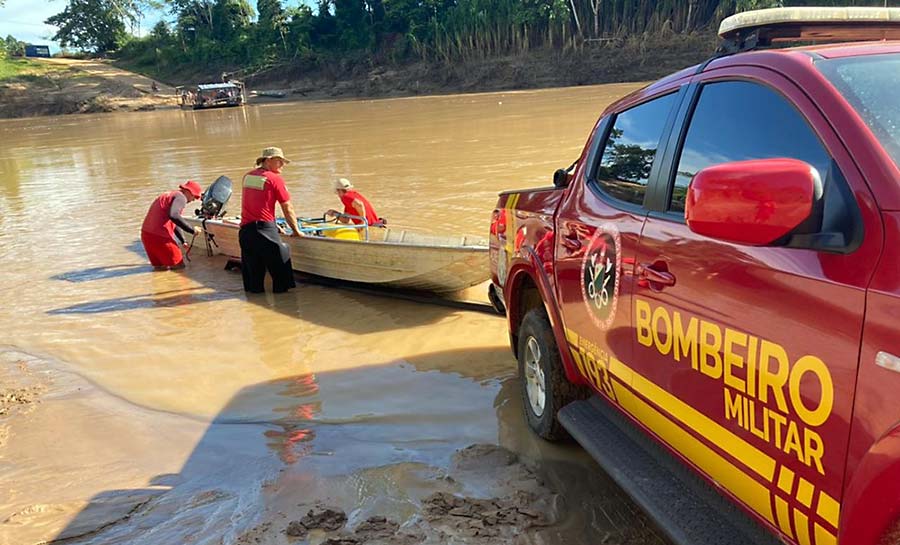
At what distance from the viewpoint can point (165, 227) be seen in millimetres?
9852

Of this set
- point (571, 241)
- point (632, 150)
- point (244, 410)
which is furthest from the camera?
point (244, 410)

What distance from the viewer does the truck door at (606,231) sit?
2.81 meters

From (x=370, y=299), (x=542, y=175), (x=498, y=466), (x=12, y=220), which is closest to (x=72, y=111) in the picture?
(x=12, y=220)

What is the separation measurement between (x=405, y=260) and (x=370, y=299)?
0.93 metres

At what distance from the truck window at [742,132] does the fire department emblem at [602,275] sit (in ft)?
1.21

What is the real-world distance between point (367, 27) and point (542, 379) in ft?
237

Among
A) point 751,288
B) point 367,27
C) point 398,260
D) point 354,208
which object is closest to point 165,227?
point 354,208

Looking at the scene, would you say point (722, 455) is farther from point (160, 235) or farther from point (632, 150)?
point (160, 235)

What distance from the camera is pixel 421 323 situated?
6.76 metres

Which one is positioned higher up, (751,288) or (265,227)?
(751,288)

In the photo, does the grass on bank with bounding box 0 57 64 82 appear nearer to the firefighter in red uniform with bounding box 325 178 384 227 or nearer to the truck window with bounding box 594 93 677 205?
the firefighter in red uniform with bounding box 325 178 384 227

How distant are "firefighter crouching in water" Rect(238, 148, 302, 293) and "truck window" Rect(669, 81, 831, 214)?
6.02 meters

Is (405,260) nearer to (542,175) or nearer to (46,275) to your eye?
(46,275)

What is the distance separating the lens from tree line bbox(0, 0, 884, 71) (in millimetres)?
54969
